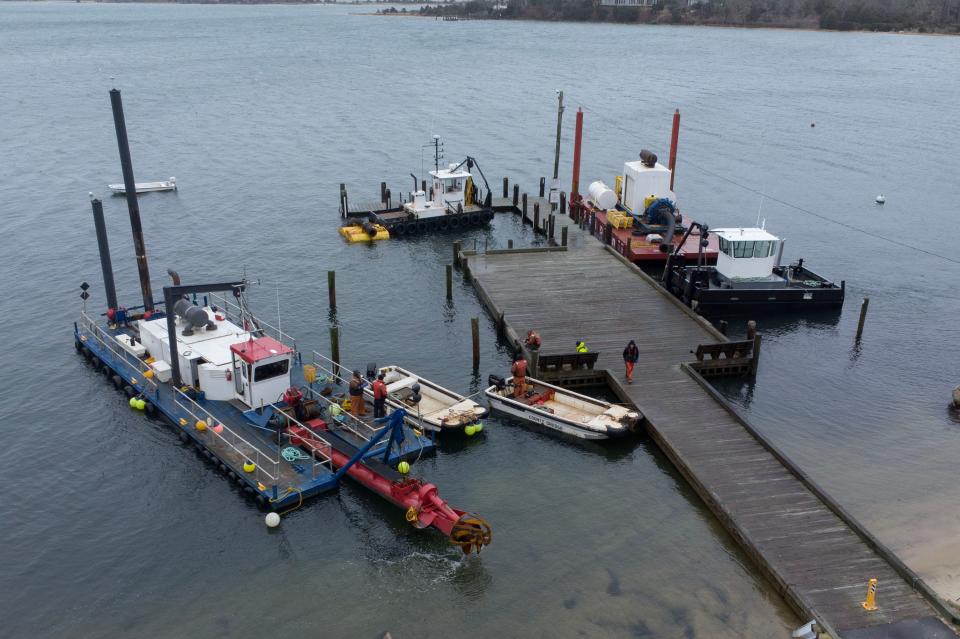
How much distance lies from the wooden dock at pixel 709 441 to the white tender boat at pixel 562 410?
1229mm

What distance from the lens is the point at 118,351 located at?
35781 millimetres

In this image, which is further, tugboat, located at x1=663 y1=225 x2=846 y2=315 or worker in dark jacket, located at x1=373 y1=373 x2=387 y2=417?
tugboat, located at x1=663 y1=225 x2=846 y2=315

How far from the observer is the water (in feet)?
74.5

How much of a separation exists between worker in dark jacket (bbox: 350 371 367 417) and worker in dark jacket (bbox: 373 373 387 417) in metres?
0.60

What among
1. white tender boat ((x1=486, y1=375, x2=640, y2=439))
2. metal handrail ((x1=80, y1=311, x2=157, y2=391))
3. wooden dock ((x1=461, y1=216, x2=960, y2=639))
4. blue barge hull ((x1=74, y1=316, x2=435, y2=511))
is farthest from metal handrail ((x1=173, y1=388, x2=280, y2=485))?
wooden dock ((x1=461, y1=216, x2=960, y2=639))

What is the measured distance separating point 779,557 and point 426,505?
10736 millimetres

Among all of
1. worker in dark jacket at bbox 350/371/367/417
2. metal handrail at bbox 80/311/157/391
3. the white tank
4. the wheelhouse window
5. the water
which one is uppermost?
the white tank

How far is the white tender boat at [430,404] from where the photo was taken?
3038cm

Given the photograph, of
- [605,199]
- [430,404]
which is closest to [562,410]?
[430,404]

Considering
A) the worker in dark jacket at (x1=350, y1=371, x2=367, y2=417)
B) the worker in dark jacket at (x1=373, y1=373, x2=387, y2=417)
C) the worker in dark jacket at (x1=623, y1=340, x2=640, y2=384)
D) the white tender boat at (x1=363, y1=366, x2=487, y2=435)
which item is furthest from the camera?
the worker in dark jacket at (x1=623, y1=340, x2=640, y2=384)

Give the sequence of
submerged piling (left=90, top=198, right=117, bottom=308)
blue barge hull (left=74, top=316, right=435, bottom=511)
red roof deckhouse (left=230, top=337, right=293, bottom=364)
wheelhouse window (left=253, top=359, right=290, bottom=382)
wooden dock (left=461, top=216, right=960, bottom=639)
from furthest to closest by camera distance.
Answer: submerged piling (left=90, top=198, right=117, bottom=308) < wheelhouse window (left=253, top=359, right=290, bottom=382) < red roof deckhouse (left=230, top=337, right=293, bottom=364) < blue barge hull (left=74, top=316, right=435, bottom=511) < wooden dock (left=461, top=216, right=960, bottom=639)

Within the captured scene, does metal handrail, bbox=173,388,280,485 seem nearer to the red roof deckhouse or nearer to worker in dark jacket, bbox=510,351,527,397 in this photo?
the red roof deckhouse

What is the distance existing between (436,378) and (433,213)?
79.4 feet

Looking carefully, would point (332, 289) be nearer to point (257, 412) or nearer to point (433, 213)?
point (257, 412)
